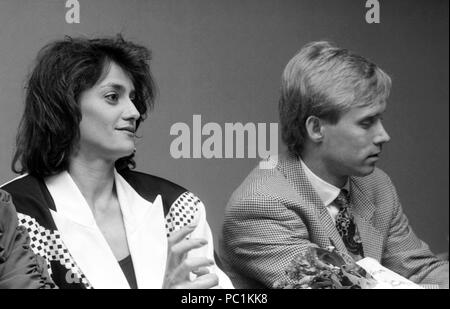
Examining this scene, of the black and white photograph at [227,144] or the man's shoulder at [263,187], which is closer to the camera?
the black and white photograph at [227,144]

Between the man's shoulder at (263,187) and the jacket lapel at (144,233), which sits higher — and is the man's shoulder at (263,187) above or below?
above

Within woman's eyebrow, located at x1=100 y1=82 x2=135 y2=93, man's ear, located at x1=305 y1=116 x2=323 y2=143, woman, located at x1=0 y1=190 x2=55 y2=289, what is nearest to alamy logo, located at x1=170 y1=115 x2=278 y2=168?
man's ear, located at x1=305 y1=116 x2=323 y2=143

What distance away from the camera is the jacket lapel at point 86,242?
153 cm

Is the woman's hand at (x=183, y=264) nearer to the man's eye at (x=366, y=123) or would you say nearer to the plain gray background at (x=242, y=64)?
the plain gray background at (x=242, y=64)

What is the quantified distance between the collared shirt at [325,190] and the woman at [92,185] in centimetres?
27

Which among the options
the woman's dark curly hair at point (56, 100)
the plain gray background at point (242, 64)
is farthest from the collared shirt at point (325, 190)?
the woman's dark curly hair at point (56, 100)

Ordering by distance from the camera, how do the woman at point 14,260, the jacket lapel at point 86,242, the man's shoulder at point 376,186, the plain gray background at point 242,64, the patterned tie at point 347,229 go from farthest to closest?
the man's shoulder at point 376,186 < the patterned tie at point 347,229 < the plain gray background at point 242,64 < the jacket lapel at point 86,242 < the woman at point 14,260

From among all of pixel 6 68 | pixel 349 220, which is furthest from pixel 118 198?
pixel 349 220

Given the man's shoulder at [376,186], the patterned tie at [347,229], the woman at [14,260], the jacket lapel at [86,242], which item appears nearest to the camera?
the woman at [14,260]
